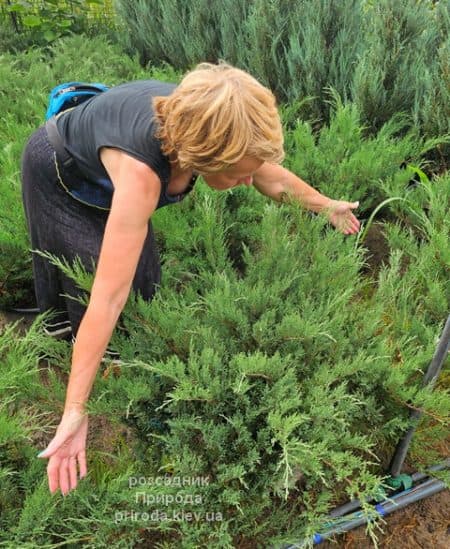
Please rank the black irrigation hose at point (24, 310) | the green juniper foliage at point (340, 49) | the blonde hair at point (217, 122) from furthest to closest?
1. the green juniper foliage at point (340, 49)
2. the black irrigation hose at point (24, 310)
3. the blonde hair at point (217, 122)

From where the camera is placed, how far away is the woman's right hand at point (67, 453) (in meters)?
1.41

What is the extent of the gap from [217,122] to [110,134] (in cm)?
36

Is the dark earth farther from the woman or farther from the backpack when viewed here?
the backpack

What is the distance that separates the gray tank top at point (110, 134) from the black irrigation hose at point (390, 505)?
1.15m

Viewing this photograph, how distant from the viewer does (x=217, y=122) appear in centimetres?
134

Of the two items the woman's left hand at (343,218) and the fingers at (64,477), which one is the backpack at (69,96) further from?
the fingers at (64,477)

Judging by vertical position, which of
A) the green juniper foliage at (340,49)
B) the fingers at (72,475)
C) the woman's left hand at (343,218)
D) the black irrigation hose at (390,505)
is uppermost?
the green juniper foliage at (340,49)

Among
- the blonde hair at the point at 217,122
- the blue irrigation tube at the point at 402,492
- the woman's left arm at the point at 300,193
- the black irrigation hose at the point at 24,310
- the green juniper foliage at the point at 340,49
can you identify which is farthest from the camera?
the green juniper foliage at the point at 340,49

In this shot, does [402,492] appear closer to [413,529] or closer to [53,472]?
[413,529]

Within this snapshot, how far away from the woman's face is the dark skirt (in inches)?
22.7

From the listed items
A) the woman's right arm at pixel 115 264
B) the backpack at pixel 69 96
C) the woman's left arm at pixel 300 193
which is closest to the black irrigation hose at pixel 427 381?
the woman's left arm at pixel 300 193

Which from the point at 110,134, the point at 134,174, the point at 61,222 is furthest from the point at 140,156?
the point at 61,222

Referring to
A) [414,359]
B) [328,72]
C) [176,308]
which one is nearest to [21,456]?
[176,308]

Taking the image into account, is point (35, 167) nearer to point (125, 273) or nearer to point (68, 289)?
point (68, 289)
